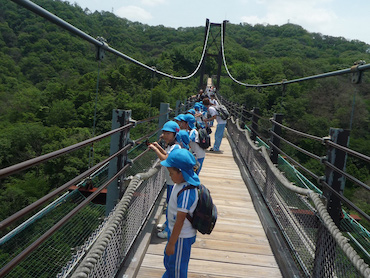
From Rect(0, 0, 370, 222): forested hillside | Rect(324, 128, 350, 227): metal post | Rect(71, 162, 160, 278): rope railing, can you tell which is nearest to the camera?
Rect(71, 162, 160, 278): rope railing

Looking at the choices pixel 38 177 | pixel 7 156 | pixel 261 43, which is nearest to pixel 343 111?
pixel 38 177

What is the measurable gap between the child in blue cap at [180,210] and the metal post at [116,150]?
1.77 ft

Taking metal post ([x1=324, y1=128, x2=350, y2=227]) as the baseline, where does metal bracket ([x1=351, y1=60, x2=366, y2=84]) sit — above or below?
above

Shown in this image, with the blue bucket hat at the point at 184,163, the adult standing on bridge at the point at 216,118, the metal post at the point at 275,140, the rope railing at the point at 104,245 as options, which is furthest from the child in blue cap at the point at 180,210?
the adult standing on bridge at the point at 216,118

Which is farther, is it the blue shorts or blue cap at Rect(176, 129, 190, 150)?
blue cap at Rect(176, 129, 190, 150)

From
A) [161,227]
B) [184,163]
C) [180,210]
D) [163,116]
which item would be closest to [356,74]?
[184,163]

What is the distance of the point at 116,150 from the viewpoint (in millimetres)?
2010

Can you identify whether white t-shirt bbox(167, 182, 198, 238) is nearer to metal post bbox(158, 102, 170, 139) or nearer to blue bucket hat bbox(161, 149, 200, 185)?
blue bucket hat bbox(161, 149, 200, 185)

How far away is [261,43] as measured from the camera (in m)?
81.8

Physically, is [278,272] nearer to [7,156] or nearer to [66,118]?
[7,156]

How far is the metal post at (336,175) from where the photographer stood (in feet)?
5.88

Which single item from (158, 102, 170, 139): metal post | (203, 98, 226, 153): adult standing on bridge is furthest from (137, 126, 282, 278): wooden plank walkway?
(203, 98, 226, 153): adult standing on bridge

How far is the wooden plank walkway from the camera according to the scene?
2.09 meters

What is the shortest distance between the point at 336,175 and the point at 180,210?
92cm
